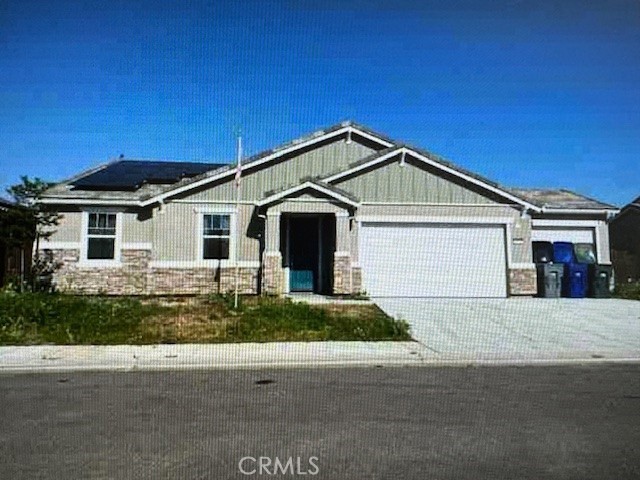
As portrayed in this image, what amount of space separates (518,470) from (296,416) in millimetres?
2464

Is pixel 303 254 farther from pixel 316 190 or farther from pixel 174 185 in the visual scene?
pixel 174 185

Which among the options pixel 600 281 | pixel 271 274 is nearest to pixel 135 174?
pixel 271 274

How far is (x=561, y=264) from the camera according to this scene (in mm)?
19859

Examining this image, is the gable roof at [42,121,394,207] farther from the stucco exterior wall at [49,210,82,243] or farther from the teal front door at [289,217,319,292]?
the teal front door at [289,217,319,292]

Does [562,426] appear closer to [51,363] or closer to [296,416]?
[296,416]

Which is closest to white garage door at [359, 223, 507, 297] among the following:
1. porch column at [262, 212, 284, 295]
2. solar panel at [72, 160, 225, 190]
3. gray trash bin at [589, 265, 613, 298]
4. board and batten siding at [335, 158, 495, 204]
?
board and batten siding at [335, 158, 495, 204]

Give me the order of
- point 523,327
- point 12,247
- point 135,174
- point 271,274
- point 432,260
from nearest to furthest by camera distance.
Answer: point 523,327
point 12,247
point 271,274
point 432,260
point 135,174

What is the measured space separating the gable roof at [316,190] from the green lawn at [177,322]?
3847 mm

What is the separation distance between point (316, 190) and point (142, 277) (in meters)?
6.12

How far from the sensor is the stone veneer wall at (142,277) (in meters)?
18.8

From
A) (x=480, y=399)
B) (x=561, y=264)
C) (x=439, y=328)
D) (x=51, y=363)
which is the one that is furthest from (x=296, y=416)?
(x=561, y=264)

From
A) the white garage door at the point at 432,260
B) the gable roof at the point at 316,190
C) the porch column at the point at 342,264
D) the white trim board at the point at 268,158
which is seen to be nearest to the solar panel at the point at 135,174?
the white trim board at the point at 268,158

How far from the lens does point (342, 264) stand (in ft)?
59.5

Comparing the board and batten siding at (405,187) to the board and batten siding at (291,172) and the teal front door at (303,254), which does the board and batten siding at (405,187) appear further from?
the teal front door at (303,254)
